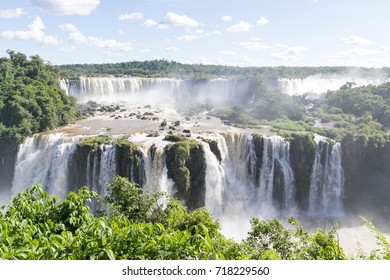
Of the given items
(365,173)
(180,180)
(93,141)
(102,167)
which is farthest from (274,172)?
(93,141)

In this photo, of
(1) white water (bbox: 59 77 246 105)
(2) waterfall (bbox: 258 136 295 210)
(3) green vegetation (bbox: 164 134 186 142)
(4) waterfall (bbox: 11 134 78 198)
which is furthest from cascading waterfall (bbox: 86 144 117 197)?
(1) white water (bbox: 59 77 246 105)

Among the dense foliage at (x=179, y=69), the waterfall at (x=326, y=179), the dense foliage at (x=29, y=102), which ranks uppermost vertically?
the dense foliage at (x=179, y=69)

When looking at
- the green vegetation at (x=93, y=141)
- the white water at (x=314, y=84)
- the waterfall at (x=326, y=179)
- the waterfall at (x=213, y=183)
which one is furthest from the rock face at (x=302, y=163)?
the white water at (x=314, y=84)

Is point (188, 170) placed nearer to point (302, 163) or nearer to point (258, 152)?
point (258, 152)

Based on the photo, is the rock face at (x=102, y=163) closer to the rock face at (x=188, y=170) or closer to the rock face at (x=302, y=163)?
the rock face at (x=188, y=170)

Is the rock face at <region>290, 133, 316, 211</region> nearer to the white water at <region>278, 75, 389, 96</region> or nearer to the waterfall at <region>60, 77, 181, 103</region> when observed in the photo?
the waterfall at <region>60, 77, 181, 103</region>
